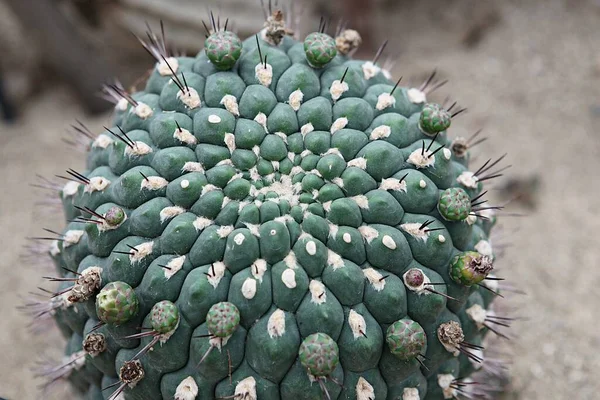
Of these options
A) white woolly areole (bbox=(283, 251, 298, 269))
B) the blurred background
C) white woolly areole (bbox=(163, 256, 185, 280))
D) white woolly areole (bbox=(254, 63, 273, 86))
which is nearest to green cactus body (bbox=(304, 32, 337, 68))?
white woolly areole (bbox=(254, 63, 273, 86))

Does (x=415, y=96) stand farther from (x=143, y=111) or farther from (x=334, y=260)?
(x=143, y=111)

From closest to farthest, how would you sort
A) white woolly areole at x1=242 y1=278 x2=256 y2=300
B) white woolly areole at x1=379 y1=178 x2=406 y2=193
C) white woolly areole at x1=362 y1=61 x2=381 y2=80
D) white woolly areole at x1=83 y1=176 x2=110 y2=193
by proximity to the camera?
1. white woolly areole at x1=242 y1=278 x2=256 y2=300
2. white woolly areole at x1=379 y1=178 x2=406 y2=193
3. white woolly areole at x1=83 y1=176 x2=110 y2=193
4. white woolly areole at x1=362 y1=61 x2=381 y2=80

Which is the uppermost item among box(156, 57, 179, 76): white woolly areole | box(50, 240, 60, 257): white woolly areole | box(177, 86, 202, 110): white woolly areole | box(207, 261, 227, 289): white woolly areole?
box(156, 57, 179, 76): white woolly areole

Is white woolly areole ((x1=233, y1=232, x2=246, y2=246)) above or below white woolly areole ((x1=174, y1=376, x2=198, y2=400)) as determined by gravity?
above

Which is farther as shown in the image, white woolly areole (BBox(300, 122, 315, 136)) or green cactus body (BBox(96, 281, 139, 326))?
white woolly areole (BBox(300, 122, 315, 136))

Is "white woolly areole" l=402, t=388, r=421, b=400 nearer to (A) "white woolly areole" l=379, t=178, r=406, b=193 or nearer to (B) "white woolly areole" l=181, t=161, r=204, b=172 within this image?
(A) "white woolly areole" l=379, t=178, r=406, b=193

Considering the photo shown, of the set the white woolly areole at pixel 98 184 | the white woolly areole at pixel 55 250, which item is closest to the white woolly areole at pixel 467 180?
the white woolly areole at pixel 98 184

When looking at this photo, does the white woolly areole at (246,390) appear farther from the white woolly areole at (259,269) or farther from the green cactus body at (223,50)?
the green cactus body at (223,50)

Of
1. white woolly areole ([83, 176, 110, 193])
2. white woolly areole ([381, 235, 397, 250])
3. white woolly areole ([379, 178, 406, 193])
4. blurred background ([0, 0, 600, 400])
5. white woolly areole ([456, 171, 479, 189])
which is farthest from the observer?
blurred background ([0, 0, 600, 400])
